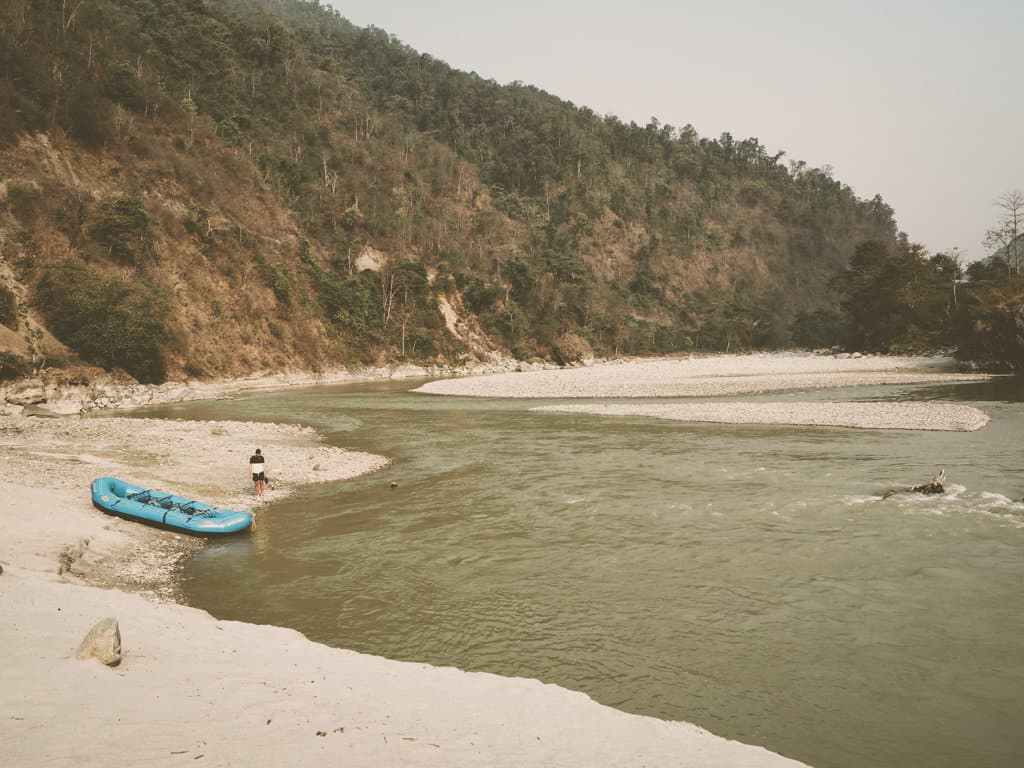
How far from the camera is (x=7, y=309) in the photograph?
35.2 metres

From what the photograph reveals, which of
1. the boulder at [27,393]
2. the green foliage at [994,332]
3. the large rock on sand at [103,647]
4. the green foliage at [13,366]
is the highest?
the green foliage at [994,332]

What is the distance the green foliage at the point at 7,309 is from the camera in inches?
1367

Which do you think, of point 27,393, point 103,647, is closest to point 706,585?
point 103,647

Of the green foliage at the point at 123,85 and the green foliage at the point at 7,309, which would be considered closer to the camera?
the green foliage at the point at 7,309

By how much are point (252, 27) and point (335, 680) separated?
4322 inches

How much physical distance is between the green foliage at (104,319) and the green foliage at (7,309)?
226 centimetres

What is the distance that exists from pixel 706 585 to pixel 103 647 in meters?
8.10

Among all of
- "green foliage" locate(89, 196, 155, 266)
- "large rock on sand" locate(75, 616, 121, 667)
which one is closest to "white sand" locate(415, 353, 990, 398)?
"green foliage" locate(89, 196, 155, 266)

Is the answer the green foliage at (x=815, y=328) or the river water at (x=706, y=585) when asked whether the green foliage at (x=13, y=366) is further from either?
the green foliage at (x=815, y=328)

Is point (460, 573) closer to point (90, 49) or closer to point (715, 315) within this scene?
point (90, 49)

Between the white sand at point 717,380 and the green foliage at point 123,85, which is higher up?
the green foliage at point 123,85

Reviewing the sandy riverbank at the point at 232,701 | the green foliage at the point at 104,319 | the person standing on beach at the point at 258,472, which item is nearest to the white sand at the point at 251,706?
the sandy riverbank at the point at 232,701

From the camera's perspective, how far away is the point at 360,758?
4.75 meters

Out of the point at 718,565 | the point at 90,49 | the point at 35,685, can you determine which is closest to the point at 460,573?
the point at 718,565
